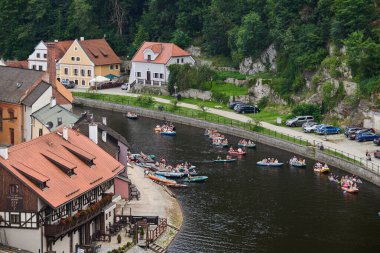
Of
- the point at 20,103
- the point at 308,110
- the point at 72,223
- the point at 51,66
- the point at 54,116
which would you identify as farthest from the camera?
the point at 308,110

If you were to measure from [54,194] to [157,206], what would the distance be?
21.5 meters

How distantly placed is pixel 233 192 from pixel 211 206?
6296mm

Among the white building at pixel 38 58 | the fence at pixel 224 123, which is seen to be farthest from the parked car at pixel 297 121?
the white building at pixel 38 58

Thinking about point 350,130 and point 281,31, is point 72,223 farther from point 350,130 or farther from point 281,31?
point 281,31

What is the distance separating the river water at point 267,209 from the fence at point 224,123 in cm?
248

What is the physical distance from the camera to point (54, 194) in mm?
84812

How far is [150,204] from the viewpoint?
105m

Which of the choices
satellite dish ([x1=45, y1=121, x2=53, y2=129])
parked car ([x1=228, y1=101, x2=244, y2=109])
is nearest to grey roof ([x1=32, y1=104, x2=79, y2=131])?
satellite dish ([x1=45, y1=121, x2=53, y2=129])

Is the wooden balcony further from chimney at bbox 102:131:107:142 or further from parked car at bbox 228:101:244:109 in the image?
parked car at bbox 228:101:244:109

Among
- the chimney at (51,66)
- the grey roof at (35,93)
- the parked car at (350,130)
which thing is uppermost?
the chimney at (51,66)

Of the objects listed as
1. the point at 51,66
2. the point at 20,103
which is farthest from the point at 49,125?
the point at 51,66

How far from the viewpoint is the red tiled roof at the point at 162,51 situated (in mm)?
176925

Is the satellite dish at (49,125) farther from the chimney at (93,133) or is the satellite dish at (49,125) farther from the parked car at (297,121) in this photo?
the parked car at (297,121)

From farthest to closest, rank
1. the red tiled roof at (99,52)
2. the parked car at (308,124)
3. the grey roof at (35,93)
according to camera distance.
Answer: the red tiled roof at (99,52) < the parked car at (308,124) < the grey roof at (35,93)
